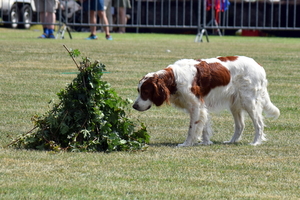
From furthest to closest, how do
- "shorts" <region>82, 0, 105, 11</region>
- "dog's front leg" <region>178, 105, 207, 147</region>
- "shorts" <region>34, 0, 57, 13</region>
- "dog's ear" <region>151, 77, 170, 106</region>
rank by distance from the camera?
"shorts" <region>34, 0, 57, 13</region> < "shorts" <region>82, 0, 105, 11</region> < "dog's front leg" <region>178, 105, 207, 147</region> < "dog's ear" <region>151, 77, 170, 106</region>

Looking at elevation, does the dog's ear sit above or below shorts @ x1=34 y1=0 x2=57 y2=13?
below

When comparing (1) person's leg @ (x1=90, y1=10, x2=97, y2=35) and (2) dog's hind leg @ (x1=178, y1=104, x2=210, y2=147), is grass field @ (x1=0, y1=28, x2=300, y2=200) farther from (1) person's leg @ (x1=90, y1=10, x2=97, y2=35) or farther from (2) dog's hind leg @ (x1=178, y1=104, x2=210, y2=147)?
(1) person's leg @ (x1=90, y1=10, x2=97, y2=35)

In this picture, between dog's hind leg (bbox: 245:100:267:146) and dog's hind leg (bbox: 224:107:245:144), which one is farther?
dog's hind leg (bbox: 224:107:245:144)

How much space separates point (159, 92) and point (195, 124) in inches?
25.0

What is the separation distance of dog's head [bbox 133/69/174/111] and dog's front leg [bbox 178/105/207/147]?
40 cm

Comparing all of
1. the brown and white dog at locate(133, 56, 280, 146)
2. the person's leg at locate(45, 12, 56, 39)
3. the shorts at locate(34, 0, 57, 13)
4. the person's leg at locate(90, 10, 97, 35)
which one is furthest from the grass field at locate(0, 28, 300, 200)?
the shorts at locate(34, 0, 57, 13)

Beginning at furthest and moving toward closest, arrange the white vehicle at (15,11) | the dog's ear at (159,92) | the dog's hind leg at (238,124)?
the white vehicle at (15,11) < the dog's hind leg at (238,124) < the dog's ear at (159,92)

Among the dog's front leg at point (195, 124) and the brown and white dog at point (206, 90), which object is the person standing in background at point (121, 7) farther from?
the dog's front leg at point (195, 124)

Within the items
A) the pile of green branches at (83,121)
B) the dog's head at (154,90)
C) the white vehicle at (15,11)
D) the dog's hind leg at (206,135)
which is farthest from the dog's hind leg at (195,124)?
the white vehicle at (15,11)

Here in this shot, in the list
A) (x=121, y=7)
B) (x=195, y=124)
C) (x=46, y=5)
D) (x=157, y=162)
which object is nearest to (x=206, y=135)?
(x=195, y=124)

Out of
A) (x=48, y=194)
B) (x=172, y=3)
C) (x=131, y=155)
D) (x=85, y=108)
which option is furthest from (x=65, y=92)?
(x=172, y=3)

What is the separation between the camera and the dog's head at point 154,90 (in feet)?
22.2

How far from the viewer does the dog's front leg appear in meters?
7.11

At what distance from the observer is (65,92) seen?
6539mm
